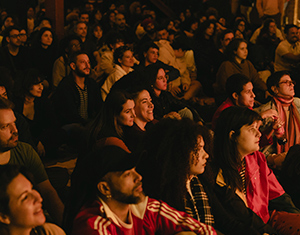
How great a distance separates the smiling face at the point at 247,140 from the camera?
242cm

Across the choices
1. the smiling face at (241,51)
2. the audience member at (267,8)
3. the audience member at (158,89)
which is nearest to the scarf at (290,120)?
the audience member at (158,89)

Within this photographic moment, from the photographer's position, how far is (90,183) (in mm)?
1660

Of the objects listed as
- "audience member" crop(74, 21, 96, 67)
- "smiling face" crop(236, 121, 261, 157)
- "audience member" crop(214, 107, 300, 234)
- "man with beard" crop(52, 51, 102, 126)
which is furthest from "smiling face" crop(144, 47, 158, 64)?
"smiling face" crop(236, 121, 261, 157)

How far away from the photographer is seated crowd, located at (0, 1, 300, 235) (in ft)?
5.42

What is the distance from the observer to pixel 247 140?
2.42 meters

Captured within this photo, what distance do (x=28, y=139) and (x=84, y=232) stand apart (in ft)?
4.75

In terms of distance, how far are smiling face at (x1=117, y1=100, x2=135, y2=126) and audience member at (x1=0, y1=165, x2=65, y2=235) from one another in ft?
4.57

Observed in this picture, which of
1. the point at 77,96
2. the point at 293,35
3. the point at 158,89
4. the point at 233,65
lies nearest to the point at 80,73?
the point at 77,96

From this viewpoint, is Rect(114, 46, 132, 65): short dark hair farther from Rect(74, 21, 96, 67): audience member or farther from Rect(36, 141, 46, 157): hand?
Rect(36, 141, 46, 157): hand

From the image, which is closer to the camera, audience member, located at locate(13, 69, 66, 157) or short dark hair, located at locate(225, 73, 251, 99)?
short dark hair, located at locate(225, 73, 251, 99)

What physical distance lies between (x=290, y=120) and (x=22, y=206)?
9.79ft

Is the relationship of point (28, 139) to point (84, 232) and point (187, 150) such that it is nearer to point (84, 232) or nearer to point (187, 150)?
point (187, 150)

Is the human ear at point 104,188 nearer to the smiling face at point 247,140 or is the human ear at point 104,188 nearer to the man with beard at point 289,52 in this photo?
the smiling face at point 247,140

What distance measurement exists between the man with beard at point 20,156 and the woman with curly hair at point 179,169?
486mm
